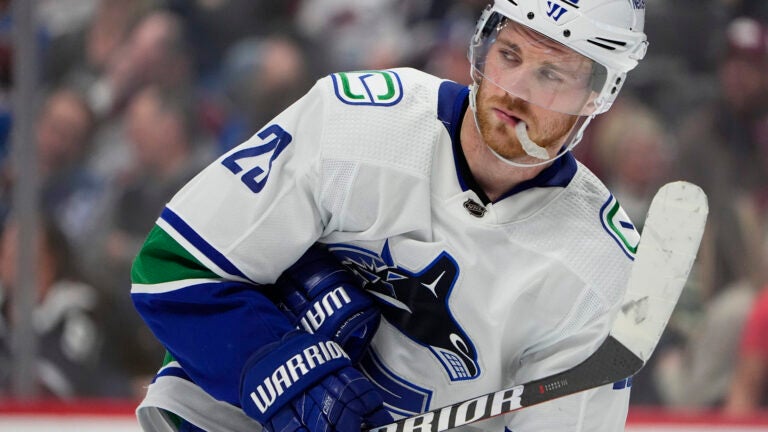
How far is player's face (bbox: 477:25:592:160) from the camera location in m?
1.76

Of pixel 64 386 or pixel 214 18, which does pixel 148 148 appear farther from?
pixel 64 386

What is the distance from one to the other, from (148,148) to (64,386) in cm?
80

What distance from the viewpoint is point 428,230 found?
1801 mm

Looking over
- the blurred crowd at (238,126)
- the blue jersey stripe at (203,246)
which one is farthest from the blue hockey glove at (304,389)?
the blurred crowd at (238,126)

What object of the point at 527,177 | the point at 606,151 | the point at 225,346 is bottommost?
the point at 606,151

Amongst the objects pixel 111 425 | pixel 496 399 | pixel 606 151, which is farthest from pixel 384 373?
pixel 606 151

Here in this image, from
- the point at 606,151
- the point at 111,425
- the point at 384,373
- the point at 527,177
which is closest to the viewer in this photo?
the point at 527,177

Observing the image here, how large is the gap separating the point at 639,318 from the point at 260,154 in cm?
66

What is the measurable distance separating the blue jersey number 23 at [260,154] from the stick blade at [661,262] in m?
0.60

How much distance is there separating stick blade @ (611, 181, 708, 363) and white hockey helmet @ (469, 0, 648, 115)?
281 mm

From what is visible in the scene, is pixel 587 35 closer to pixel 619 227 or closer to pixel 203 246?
pixel 619 227

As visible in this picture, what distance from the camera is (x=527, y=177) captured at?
1.83m

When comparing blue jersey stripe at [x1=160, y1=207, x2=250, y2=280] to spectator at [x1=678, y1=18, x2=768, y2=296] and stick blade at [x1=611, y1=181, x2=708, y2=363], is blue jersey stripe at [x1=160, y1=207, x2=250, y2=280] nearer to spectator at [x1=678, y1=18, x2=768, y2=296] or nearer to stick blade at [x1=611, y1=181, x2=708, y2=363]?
stick blade at [x1=611, y1=181, x2=708, y2=363]

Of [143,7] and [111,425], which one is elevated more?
[143,7]
